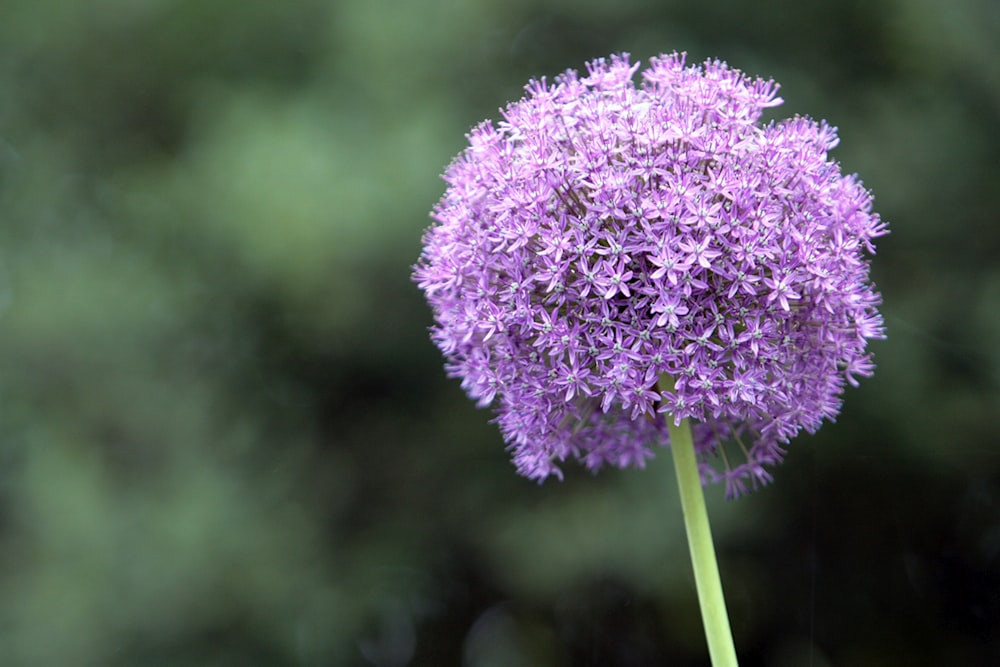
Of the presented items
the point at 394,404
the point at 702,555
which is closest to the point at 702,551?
the point at 702,555

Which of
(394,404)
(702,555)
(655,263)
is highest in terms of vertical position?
(394,404)

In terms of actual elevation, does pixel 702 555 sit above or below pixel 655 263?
below

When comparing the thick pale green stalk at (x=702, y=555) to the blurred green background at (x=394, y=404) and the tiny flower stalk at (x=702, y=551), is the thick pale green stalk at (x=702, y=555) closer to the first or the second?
the tiny flower stalk at (x=702, y=551)

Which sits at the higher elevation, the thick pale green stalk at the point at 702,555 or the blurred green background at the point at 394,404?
the blurred green background at the point at 394,404

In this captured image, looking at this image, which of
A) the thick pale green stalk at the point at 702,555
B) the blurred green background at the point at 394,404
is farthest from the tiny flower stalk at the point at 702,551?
the blurred green background at the point at 394,404

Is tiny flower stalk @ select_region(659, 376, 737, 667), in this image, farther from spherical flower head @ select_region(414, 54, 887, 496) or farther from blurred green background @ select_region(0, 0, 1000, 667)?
blurred green background @ select_region(0, 0, 1000, 667)

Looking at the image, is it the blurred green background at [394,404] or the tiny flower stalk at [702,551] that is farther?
the blurred green background at [394,404]

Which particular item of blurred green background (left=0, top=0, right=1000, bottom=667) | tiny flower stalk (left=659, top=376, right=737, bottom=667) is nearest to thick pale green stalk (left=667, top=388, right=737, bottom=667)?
tiny flower stalk (left=659, top=376, right=737, bottom=667)

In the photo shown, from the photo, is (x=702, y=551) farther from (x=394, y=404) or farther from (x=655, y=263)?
(x=394, y=404)

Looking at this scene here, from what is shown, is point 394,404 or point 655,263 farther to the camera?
point 394,404
